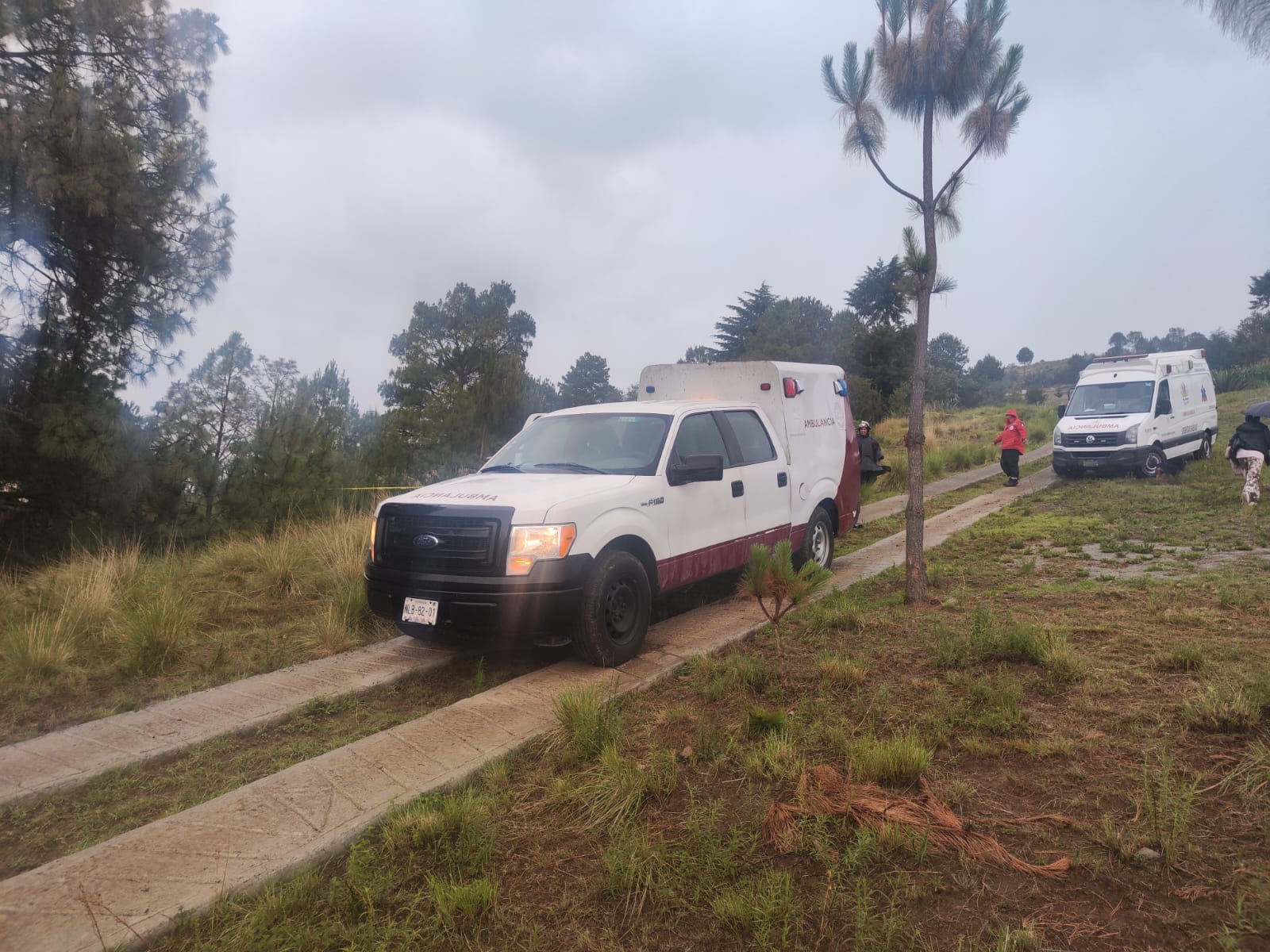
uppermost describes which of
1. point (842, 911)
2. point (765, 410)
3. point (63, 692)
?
point (765, 410)

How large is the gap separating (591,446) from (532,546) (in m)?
1.63

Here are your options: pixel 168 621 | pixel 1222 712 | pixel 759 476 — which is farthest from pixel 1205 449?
pixel 168 621

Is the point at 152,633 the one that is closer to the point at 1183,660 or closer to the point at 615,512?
the point at 615,512

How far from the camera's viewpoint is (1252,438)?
11.8 meters

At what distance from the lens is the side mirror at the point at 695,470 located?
5840mm

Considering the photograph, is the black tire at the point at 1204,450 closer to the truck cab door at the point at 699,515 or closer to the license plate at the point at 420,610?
the truck cab door at the point at 699,515

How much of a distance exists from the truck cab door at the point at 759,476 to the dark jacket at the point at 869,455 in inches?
221

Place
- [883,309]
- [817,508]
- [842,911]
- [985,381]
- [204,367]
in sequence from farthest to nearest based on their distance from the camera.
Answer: [985,381] → [883,309] → [204,367] → [817,508] → [842,911]

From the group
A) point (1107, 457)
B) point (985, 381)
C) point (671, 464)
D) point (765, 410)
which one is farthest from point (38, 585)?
point (985, 381)

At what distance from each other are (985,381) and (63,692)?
7943 cm

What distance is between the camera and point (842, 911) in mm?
2541

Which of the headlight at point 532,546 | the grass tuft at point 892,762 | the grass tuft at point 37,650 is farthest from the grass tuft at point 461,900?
the grass tuft at point 37,650

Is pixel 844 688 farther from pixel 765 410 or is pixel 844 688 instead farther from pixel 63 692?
pixel 63 692

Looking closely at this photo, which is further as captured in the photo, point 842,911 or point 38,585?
point 38,585
